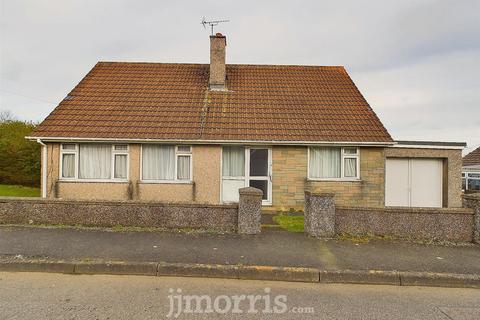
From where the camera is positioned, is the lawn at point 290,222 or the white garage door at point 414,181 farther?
the white garage door at point 414,181

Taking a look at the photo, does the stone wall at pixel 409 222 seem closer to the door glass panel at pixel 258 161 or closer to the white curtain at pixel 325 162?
the white curtain at pixel 325 162

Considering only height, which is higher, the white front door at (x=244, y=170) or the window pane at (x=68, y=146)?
the window pane at (x=68, y=146)

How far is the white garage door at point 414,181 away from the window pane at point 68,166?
11.4 m

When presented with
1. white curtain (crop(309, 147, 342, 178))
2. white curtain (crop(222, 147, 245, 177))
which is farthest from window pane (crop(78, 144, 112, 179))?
white curtain (crop(309, 147, 342, 178))

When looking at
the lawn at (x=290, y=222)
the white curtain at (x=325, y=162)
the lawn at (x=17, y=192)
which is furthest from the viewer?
the lawn at (x=17, y=192)

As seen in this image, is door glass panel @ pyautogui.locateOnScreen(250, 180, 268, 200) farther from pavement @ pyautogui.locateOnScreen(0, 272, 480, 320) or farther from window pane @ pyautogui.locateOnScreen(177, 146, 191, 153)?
pavement @ pyautogui.locateOnScreen(0, 272, 480, 320)

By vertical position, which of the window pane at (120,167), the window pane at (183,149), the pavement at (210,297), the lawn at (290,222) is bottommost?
the pavement at (210,297)

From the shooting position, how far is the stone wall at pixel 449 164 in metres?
11.3

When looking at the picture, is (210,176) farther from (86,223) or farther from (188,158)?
(86,223)

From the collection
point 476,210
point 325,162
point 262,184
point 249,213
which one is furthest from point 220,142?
point 476,210

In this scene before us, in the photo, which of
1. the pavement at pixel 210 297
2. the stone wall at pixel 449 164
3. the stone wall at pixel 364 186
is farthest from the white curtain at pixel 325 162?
the pavement at pixel 210 297

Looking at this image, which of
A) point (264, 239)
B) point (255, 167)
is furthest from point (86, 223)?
point (255, 167)

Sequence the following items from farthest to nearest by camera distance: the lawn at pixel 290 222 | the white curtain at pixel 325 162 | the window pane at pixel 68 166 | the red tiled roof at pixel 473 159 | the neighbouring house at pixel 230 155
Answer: the red tiled roof at pixel 473 159 < the white curtain at pixel 325 162 < the window pane at pixel 68 166 < the neighbouring house at pixel 230 155 < the lawn at pixel 290 222

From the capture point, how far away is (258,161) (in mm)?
10547
